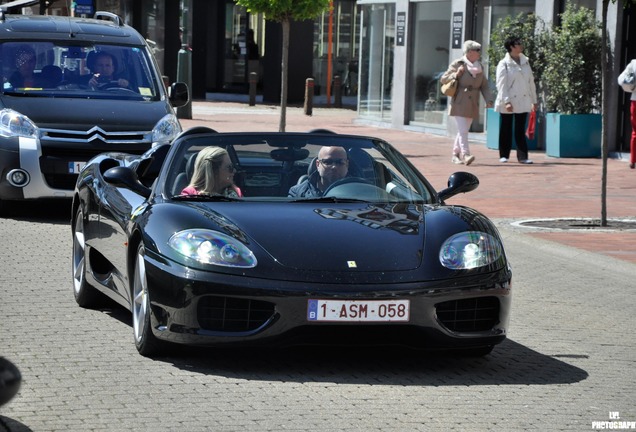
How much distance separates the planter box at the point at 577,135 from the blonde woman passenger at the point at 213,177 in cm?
1546

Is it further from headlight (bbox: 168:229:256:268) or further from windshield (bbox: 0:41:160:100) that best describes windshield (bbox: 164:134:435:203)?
windshield (bbox: 0:41:160:100)

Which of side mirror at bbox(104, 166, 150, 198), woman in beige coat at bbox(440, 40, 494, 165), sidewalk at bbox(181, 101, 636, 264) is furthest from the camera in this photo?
woman in beige coat at bbox(440, 40, 494, 165)

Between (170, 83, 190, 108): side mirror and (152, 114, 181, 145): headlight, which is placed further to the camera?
(170, 83, 190, 108): side mirror

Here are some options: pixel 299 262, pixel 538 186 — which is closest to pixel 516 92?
pixel 538 186

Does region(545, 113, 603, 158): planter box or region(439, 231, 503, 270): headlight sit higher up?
region(439, 231, 503, 270): headlight

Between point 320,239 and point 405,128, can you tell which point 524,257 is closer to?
point 320,239

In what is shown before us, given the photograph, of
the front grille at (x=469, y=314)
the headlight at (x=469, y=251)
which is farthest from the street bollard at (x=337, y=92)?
the front grille at (x=469, y=314)

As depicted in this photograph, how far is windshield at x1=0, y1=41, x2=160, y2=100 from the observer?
14289mm

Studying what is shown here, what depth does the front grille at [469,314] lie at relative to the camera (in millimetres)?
6777

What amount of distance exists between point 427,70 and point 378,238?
2192 centimetres

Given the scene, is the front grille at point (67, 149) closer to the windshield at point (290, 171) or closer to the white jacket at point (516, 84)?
the windshield at point (290, 171)

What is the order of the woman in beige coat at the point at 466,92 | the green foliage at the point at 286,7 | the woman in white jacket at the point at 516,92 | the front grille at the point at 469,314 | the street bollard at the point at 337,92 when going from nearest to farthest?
the front grille at the point at 469,314 < the woman in beige coat at the point at 466,92 < the woman in white jacket at the point at 516,92 < the green foliage at the point at 286,7 < the street bollard at the point at 337,92

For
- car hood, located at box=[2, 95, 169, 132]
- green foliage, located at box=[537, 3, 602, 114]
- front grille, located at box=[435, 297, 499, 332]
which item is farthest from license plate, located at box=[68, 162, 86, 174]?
green foliage, located at box=[537, 3, 602, 114]

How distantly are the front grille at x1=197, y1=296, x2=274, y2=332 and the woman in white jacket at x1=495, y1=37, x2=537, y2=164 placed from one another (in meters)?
15.2
